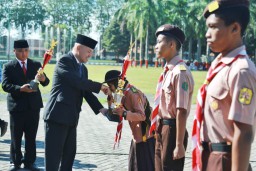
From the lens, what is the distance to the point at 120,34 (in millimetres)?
87688

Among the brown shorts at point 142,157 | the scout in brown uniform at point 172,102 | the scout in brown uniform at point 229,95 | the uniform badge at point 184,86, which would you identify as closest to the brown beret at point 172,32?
the scout in brown uniform at point 172,102

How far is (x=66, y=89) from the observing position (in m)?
5.21

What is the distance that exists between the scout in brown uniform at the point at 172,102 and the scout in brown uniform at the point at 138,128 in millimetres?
667

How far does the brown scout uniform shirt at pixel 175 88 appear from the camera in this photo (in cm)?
416

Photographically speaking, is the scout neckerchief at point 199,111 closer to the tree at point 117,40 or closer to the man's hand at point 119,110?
the man's hand at point 119,110

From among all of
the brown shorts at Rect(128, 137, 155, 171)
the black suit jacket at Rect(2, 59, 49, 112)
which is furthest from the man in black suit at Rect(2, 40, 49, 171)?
the brown shorts at Rect(128, 137, 155, 171)

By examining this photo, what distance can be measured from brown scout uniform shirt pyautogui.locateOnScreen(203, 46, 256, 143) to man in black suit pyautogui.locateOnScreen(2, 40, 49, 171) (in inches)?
163

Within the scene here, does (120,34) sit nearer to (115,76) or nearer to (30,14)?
(30,14)

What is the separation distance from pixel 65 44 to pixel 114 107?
279 feet

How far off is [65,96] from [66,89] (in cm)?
9

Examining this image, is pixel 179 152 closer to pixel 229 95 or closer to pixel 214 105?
pixel 214 105

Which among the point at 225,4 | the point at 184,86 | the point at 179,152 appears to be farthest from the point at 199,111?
the point at 184,86

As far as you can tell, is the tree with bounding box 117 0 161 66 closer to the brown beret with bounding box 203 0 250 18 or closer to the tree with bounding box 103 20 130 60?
the tree with bounding box 103 20 130 60

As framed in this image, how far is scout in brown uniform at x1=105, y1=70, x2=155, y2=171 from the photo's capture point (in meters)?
5.06
